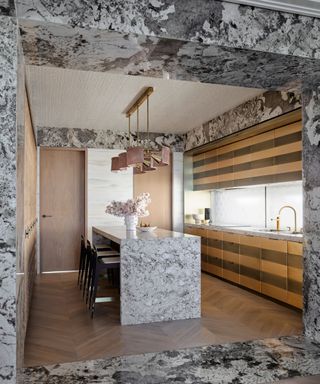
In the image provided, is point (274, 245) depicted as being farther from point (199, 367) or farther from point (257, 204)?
point (199, 367)

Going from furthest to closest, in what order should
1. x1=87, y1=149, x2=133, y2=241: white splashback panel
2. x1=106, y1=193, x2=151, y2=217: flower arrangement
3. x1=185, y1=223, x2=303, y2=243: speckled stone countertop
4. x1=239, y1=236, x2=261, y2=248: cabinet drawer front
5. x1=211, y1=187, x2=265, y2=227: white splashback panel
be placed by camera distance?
x1=87, y1=149, x2=133, y2=241: white splashback panel → x1=211, y1=187, x2=265, y2=227: white splashback panel → x1=239, y1=236, x2=261, y2=248: cabinet drawer front → x1=106, y1=193, x2=151, y2=217: flower arrangement → x1=185, y1=223, x2=303, y2=243: speckled stone countertop

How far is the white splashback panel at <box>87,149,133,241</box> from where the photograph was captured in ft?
22.5

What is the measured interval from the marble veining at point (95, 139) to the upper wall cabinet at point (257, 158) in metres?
0.76

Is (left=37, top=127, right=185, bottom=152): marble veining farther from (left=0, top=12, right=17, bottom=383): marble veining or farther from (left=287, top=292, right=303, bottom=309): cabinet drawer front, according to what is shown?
(left=0, top=12, right=17, bottom=383): marble veining

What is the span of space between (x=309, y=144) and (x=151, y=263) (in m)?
1.91

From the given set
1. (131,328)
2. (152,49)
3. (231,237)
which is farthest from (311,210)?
(231,237)

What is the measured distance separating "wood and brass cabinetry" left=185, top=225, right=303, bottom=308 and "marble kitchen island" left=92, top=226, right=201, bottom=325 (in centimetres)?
108

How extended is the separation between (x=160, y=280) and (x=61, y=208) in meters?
3.58

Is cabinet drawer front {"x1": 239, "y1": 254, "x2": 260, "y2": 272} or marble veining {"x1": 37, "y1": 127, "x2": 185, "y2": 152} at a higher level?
marble veining {"x1": 37, "y1": 127, "x2": 185, "y2": 152}

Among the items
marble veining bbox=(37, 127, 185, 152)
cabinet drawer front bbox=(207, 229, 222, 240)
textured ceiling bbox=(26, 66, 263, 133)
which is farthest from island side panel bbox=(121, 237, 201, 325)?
marble veining bbox=(37, 127, 185, 152)

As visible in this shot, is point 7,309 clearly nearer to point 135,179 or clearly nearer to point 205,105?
point 205,105

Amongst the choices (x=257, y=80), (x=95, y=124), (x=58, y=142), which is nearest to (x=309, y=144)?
(x=257, y=80)

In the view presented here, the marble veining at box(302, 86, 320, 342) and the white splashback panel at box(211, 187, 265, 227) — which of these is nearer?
the marble veining at box(302, 86, 320, 342)

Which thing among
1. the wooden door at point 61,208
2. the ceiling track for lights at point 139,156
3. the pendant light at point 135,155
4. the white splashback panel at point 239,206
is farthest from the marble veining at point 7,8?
the wooden door at point 61,208
